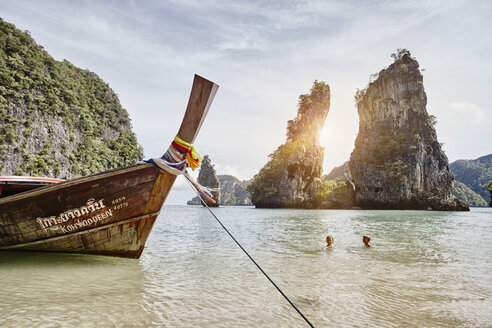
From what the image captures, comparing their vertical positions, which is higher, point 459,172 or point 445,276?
point 459,172

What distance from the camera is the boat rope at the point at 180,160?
15.5 feet

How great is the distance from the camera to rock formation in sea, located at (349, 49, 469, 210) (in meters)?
49.8

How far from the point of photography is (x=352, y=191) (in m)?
56.2

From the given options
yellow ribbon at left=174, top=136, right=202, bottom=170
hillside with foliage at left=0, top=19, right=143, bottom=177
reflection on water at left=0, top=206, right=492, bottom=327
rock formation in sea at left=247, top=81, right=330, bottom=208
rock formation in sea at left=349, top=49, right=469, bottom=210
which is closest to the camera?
reflection on water at left=0, top=206, right=492, bottom=327

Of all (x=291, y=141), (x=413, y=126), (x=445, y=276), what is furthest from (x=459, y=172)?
(x=445, y=276)

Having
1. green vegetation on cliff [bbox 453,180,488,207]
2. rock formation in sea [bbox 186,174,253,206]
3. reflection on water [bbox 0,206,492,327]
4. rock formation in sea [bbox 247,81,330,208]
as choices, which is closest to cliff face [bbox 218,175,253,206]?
rock formation in sea [bbox 186,174,253,206]

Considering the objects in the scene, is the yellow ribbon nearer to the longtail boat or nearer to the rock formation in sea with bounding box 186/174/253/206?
the longtail boat

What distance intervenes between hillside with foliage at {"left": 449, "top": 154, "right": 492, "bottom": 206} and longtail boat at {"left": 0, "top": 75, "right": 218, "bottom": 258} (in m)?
134

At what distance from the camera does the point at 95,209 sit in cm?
488

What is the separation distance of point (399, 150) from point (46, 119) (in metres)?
58.7

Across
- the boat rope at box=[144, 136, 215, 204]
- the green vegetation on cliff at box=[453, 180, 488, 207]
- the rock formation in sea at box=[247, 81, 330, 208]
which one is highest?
the rock formation in sea at box=[247, 81, 330, 208]

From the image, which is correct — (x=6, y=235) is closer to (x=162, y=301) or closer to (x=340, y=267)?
(x=162, y=301)

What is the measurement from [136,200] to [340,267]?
13.8 feet

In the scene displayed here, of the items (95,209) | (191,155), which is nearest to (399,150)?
(191,155)
